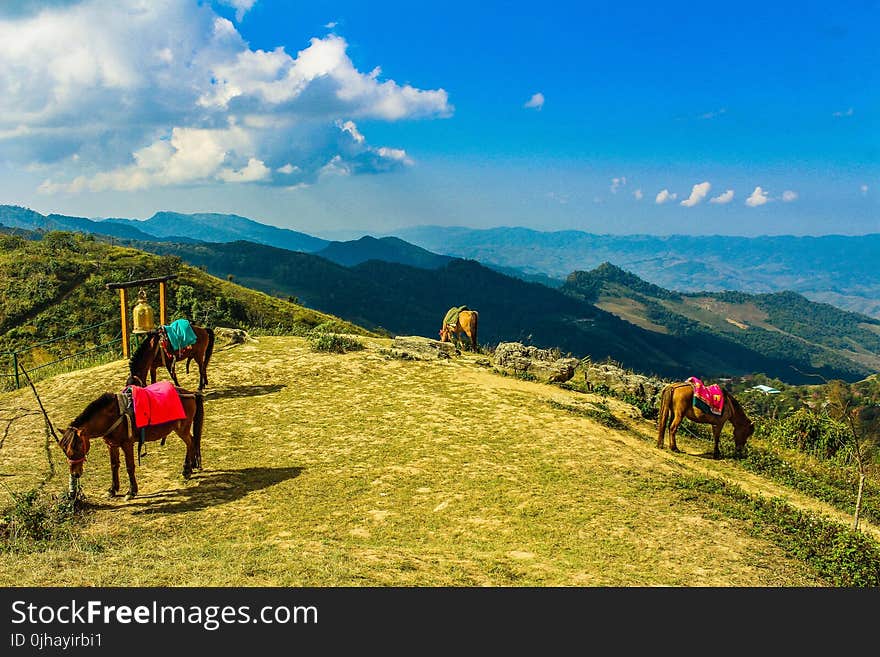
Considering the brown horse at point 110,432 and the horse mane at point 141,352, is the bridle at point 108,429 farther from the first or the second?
the horse mane at point 141,352

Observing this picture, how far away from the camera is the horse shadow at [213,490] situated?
8703mm

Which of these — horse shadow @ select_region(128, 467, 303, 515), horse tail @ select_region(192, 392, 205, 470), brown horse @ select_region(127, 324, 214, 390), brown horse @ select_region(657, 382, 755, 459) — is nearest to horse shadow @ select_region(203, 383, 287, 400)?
brown horse @ select_region(127, 324, 214, 390)

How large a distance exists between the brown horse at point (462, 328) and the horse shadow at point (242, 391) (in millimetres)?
9592

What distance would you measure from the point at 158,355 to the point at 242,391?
2.63m

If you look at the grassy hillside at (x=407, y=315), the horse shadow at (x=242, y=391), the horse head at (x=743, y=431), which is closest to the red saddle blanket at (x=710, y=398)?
the horse head at (x=743, y=431)

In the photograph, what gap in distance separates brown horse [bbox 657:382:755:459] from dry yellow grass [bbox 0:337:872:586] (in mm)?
633

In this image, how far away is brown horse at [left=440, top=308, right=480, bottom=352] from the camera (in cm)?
2353

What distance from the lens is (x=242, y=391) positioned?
50.3ft

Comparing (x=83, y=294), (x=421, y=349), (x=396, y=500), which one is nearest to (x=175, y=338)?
(x=396, y=500)

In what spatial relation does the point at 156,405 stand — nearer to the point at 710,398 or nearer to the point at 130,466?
the point at 130,466

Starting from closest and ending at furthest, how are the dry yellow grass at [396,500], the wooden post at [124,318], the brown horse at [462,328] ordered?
the dry yellow grass at [396,500]
the wooden post at [124,318]
the brown horse at [462,328]

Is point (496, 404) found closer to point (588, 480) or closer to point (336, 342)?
point (588, 480)

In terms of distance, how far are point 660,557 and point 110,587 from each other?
673 cm

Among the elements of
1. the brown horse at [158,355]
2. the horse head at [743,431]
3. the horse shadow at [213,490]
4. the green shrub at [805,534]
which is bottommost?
the green shrub at [805,534]
